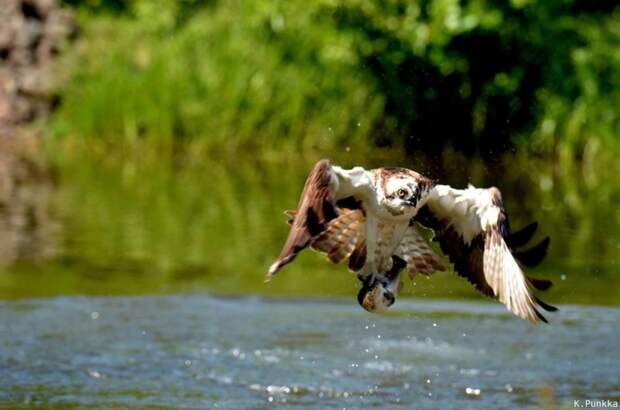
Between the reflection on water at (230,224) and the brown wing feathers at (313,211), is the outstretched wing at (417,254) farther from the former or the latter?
the reflection on water at (230,224)

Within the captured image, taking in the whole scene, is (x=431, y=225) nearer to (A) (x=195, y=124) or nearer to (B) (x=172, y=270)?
(B) (x=172, y=270)

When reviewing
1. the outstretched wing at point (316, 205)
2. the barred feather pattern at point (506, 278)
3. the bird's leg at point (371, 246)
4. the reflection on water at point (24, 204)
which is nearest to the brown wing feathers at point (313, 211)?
the outstretched wing at point (316, 205)

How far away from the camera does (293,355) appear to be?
8.54 metres

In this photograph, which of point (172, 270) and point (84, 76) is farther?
point (84, 76)

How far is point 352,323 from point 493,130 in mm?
6592

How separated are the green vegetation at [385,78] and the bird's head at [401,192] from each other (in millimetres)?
8637

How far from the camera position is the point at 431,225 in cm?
717

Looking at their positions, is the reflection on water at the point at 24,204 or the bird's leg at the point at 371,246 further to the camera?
the reflection on water at the point at 24,204

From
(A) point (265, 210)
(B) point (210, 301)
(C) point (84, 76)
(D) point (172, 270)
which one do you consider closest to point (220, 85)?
(C) point (84, 76)

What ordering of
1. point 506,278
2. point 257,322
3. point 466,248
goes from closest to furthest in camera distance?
point 506,278
point 466,248
point 257,322

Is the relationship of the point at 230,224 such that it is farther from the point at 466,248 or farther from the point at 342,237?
the point at 342,237

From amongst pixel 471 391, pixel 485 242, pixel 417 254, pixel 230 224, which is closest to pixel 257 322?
pixel 471 391

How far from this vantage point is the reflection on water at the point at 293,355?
25.2ft

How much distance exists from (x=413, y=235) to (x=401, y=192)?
655 millimetres
